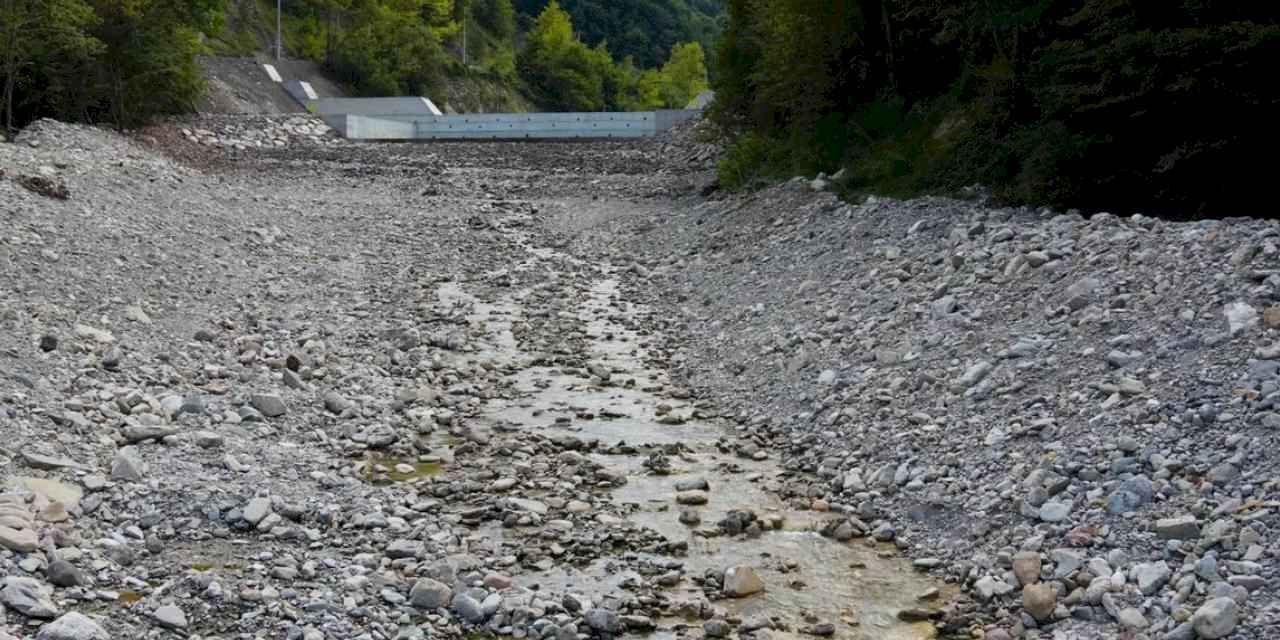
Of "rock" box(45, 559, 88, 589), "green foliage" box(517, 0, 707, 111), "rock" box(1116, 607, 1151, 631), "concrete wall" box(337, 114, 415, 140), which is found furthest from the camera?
"green foliage" box(517, 0, 707, 111)

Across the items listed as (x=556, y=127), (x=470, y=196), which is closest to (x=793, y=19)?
(x=470, y=196)

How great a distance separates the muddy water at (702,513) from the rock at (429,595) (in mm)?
560

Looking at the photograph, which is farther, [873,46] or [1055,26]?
[873,46]

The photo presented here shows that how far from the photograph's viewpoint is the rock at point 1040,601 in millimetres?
6652

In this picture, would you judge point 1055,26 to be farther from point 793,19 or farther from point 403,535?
point 403,535

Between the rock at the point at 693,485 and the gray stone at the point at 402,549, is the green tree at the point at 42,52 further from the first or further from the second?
the gray stone at the point at 402,549

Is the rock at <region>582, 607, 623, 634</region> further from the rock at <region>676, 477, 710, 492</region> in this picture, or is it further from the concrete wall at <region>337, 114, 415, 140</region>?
the concrete wall at <region>337, 114, 415, 140</region>

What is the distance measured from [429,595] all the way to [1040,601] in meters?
3.38

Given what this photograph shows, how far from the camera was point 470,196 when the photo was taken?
3003 cm

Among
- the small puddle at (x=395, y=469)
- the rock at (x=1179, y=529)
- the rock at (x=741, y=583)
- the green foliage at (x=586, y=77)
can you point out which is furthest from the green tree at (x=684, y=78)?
the rock at (x=1179, y=529)

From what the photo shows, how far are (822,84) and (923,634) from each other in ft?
64.3

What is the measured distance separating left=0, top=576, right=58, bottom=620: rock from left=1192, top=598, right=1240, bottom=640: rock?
5739 mm

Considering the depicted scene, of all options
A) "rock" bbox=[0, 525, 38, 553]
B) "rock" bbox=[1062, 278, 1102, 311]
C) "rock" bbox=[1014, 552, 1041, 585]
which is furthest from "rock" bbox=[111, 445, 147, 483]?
"rock" bbox=[1062, 278, 1102, 311]

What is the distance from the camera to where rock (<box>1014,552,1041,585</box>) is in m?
7.01
